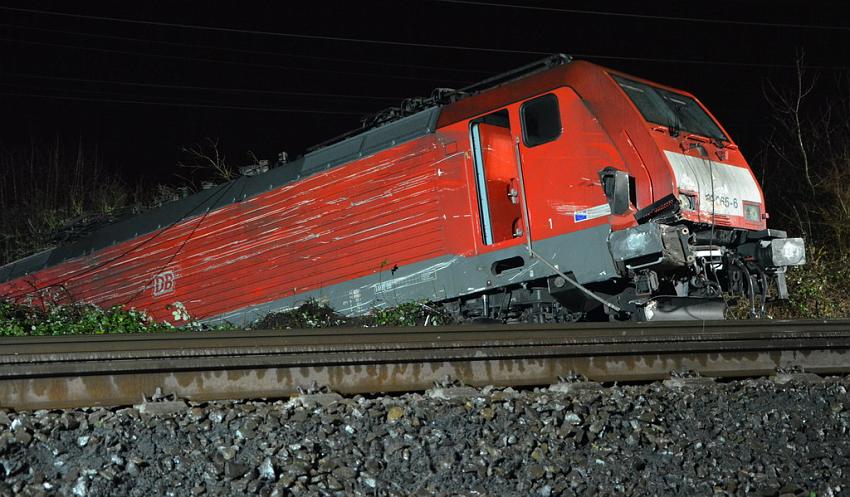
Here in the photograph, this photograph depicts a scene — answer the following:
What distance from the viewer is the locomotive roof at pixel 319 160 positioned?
9.71 meters

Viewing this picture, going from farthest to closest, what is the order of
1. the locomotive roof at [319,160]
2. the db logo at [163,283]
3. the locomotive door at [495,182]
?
the db logo at [163,283] → the locomotive roof at [319,160] → the locomotive door at [495,182]

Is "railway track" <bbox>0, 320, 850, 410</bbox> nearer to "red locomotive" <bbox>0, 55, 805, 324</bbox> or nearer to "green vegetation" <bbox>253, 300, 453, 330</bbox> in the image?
"red locomotive" <bbox>0, 55, 805, 324</bbox>

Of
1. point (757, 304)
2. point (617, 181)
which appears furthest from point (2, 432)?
point (757, 304)

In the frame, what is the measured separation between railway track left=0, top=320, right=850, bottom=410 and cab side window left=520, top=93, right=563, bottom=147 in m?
2.98

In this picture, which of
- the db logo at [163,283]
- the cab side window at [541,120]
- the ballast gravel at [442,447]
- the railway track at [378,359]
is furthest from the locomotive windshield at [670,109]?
the db logo at [163,283]

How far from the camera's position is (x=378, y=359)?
474cm

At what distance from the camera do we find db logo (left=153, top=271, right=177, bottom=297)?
12.6 m

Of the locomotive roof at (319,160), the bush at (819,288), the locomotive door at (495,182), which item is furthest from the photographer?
the bush at (819,288)

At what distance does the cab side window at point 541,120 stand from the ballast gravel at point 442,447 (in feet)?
14.5

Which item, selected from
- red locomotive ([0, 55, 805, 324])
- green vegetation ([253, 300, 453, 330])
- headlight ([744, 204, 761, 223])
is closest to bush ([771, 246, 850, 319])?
headlight ([744, 204, 761, 223])

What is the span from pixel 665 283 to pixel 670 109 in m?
1.90

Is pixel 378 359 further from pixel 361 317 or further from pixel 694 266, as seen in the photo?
pixel 361 317

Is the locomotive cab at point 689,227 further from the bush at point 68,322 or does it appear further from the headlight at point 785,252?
the bush at point 68,322

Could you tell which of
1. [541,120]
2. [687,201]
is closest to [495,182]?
[541,120]
